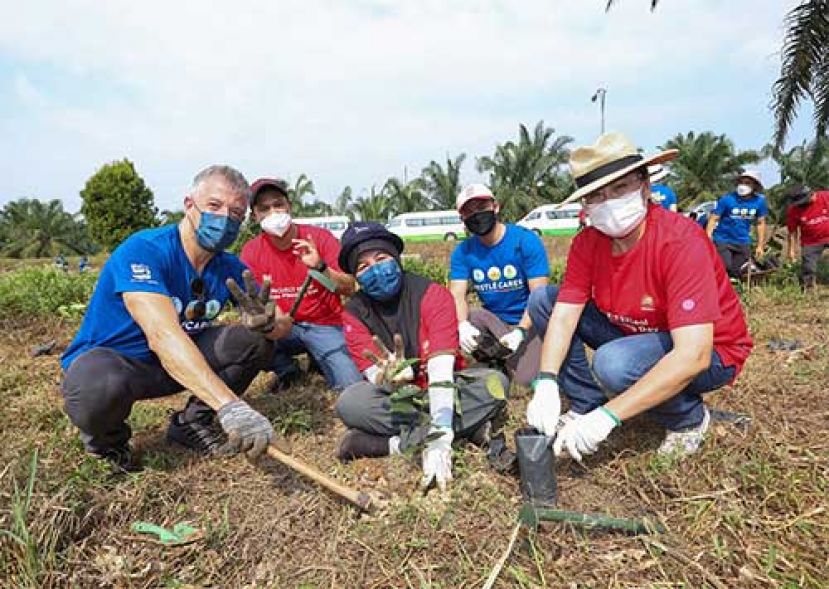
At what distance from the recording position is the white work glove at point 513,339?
3.27 metres

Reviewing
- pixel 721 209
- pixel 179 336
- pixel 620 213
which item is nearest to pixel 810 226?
pixel 721 209

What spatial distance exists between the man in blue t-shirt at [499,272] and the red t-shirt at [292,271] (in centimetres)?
86

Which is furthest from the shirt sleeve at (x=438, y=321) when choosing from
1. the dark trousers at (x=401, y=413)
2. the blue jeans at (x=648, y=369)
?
the blue jeans at (x=648, y=369)

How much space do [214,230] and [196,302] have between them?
37 centimetres

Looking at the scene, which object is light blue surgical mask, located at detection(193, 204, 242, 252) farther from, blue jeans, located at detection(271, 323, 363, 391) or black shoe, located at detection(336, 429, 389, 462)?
blue jeans, located at detection(271, 323, 363, 391)

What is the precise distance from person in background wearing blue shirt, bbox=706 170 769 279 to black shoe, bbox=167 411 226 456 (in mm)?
6421

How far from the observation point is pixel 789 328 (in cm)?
458

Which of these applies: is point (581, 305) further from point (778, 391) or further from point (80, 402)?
point (80, 402)

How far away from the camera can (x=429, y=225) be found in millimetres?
25734

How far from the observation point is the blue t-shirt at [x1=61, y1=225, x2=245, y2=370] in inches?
90.9

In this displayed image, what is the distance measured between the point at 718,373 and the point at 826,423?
0.64 m

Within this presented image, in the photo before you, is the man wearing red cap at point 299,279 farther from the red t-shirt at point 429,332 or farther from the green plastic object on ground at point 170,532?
the green plastic object on ground at point 170,532

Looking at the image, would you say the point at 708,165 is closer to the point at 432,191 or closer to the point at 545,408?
the point at 432,191

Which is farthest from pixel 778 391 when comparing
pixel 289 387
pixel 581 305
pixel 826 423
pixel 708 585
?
pixel 289 387
